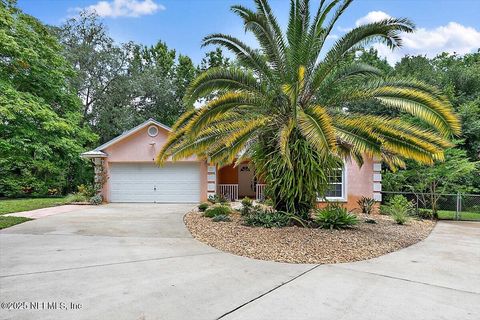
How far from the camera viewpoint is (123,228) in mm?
9188

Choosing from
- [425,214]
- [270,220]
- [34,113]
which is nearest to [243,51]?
[270,220]

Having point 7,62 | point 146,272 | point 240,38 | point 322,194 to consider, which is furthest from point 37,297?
point 7,62

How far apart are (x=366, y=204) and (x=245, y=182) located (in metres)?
9.29

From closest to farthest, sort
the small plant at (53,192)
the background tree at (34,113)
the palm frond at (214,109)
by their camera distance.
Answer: the palm frond at (214,109), the background tree at (34,113), the small plant at (53,192)

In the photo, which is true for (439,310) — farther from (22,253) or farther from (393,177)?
(393,177)

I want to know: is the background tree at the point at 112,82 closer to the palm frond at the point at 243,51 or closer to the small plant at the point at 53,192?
the small plant at the point at 53,192

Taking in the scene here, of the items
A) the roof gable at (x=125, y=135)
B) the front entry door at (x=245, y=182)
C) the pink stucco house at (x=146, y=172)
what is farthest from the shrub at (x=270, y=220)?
the front entry door at (x=245, y=182)

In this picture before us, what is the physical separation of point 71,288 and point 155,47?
95.8 ft

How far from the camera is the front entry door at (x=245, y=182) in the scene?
20.7 m

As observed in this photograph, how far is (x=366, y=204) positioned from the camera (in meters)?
13.2

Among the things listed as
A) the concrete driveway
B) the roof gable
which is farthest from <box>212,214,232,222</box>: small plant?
the roof gable

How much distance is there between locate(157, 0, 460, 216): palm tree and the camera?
7.48m

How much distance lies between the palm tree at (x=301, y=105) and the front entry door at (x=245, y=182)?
1134 centimetres

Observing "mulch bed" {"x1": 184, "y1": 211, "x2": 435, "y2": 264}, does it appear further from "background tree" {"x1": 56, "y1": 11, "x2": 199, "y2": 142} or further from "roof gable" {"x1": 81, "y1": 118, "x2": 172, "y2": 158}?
"background tree" {"x1": 56, "y1": 11, "x2": 199, "y2": 142}
